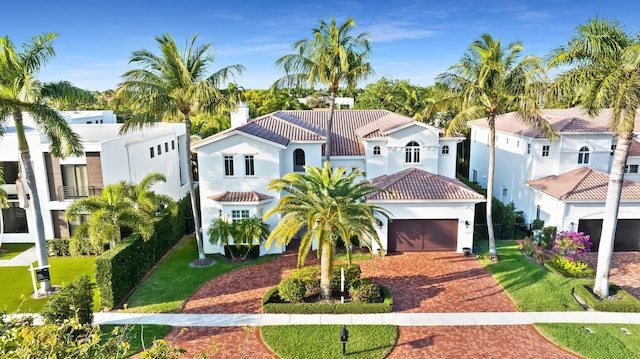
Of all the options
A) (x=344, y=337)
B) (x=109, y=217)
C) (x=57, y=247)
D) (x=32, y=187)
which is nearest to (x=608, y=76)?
(x=344, y=337)

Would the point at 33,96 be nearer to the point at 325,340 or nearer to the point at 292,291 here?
the point at 292,291

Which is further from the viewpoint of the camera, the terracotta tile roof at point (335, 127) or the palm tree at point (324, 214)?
the terracotta tile roof at point (335, 127)

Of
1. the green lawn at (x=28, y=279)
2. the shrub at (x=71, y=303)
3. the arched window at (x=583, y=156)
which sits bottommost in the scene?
the green lawn at (x=28, y=279)

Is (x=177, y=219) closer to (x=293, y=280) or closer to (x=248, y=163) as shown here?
(x=248, y=163)

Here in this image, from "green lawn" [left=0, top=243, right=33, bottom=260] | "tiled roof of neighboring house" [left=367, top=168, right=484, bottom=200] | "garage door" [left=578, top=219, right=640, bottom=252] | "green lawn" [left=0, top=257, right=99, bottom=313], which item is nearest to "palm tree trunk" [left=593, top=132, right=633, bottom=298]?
"tiled roof of neighboring house" [left=367, top=168, right=484, bottom=200]

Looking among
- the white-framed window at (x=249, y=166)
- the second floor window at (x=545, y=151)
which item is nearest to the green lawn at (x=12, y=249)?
the white-framed window at (x=249, y=166)

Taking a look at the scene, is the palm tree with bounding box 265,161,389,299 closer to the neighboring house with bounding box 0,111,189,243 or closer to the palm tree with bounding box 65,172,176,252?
the palm tree with bounding box 65,172,176,252

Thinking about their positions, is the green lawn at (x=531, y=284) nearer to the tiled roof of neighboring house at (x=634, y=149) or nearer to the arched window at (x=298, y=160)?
the arched window at (x=298, y=160)
